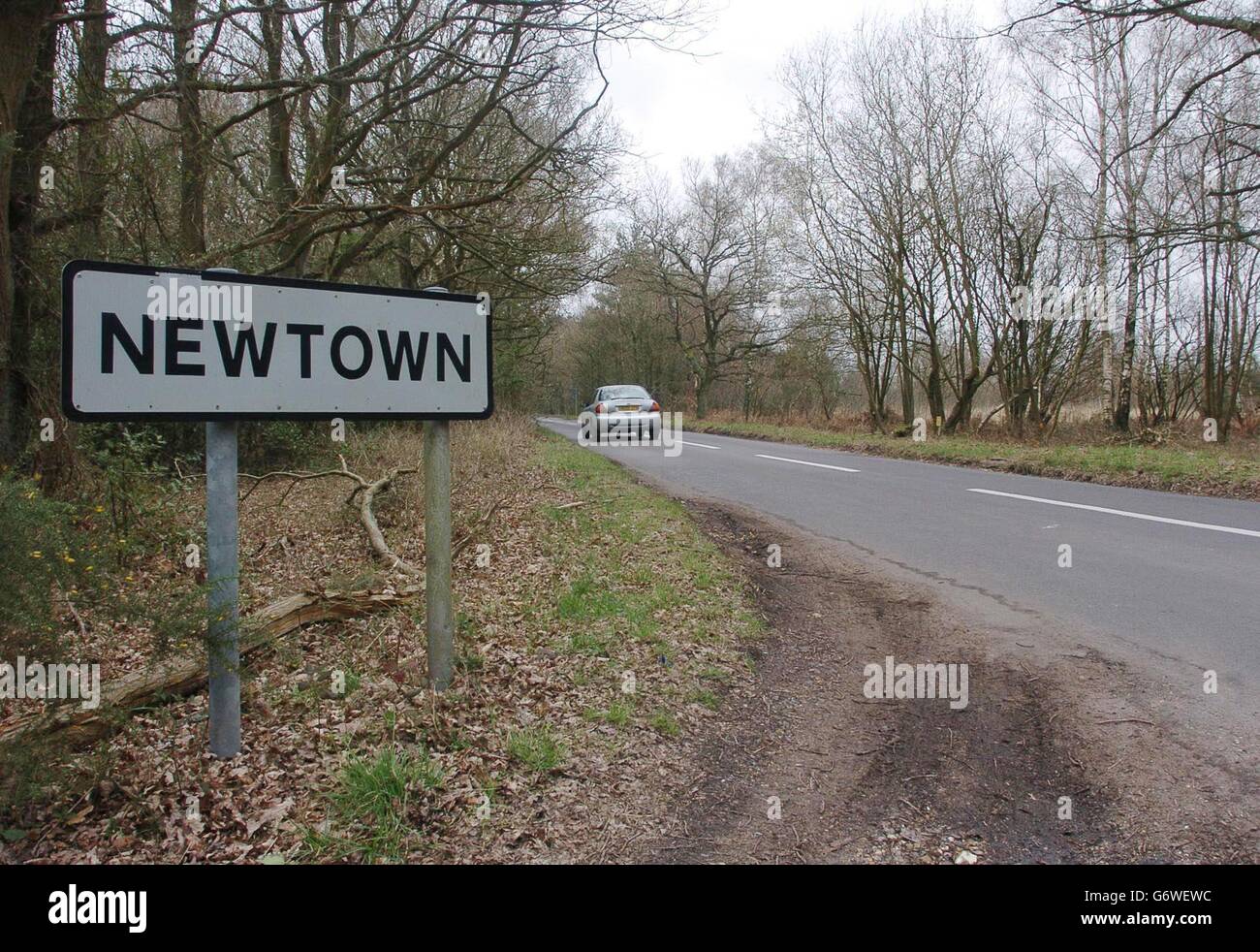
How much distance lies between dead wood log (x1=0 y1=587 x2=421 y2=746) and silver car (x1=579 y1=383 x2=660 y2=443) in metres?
16.0

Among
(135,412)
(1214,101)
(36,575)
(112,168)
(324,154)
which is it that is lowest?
(36,575)

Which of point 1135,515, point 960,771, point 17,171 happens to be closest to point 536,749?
point 960,771

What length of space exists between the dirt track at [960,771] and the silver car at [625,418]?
54.0 ft

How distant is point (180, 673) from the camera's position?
336 centimetres

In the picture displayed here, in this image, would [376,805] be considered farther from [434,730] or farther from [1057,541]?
[1057,541]

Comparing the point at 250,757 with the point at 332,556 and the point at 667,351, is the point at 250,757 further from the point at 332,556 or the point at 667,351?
the point at 667,351

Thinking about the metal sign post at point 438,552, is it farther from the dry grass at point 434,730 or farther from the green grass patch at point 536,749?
the green grass patch at point 536,749

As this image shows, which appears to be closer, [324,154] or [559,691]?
[559,691]

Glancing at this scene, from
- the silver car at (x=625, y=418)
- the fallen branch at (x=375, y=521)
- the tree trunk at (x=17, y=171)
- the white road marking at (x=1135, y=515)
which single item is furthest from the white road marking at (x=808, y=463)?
the tree trunk at (x=17, y=171)

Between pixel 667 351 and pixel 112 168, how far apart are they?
1402 inches

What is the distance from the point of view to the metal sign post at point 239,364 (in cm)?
265

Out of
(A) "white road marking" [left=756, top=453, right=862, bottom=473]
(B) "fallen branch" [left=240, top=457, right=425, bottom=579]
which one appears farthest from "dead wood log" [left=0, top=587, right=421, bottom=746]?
(A) "white road marking" [left=756, top=453, right=862, bottom=473]
